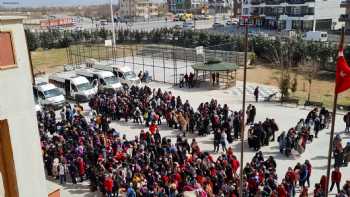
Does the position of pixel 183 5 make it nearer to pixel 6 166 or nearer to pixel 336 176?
pixel 336 176

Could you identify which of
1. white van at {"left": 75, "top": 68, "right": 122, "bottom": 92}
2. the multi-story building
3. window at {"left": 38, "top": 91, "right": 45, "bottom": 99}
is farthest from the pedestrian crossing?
the multi-story building

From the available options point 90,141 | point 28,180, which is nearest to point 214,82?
point 90,141

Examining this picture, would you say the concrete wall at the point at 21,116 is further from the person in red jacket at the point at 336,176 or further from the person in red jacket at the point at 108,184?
the person in red jacket at the point at 336,176

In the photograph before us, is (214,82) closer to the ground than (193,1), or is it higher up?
closer to the ground

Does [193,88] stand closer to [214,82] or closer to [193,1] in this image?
[214,82]

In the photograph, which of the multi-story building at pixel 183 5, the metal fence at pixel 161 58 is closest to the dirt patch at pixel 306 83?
the metal fence at pixel 161 58

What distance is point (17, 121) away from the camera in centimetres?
739

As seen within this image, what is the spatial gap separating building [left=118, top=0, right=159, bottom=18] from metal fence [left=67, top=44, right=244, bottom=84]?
90.9 m

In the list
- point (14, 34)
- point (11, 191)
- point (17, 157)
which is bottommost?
point (11, 191)

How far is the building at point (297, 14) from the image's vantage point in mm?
69938

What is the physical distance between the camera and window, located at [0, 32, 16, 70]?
6.79 m

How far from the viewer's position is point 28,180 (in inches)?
304

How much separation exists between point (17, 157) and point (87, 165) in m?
8.49

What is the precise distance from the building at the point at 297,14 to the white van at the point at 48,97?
153 ft
